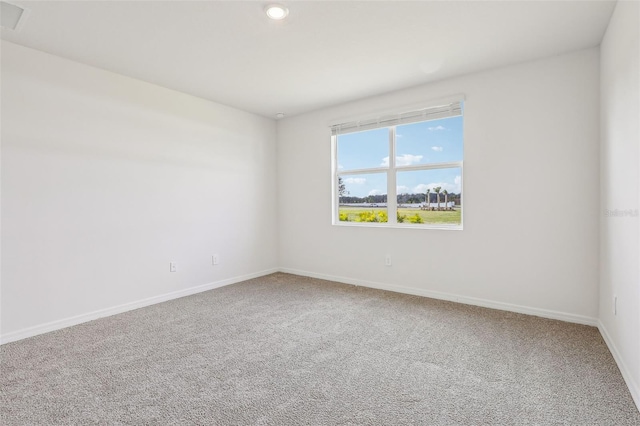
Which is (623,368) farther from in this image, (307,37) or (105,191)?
(105,191)

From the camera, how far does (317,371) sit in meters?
2.06

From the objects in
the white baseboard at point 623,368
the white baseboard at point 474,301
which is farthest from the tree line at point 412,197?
the white baseboard at point 623,368

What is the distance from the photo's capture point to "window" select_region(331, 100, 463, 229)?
139 inches

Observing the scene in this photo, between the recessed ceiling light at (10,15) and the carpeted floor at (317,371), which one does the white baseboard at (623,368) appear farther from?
the recessed ceiling light at (10,15)

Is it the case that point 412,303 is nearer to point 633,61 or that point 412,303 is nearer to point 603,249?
point 603,249

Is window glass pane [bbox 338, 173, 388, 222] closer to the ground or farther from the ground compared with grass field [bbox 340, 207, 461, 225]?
farther from the ground

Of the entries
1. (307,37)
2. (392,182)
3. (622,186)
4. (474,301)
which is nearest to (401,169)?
(392,182)

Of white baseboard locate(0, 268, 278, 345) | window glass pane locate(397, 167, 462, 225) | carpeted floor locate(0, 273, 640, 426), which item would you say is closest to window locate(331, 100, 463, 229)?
window glass pane locate(397, 167, 462, 225)

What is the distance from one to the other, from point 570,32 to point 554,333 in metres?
2.35

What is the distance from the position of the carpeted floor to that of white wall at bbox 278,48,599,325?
0.34 meters

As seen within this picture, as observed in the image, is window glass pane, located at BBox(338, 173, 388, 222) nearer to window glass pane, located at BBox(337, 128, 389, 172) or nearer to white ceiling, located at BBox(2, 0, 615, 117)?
window glass pane, located at BBox(337, 128, 389, 172)

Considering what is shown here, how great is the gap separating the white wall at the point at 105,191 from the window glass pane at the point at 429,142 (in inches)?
84.7

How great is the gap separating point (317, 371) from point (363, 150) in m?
2.92

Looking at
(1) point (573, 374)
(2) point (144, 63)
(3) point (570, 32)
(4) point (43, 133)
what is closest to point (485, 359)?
(1) point (573, 374)
